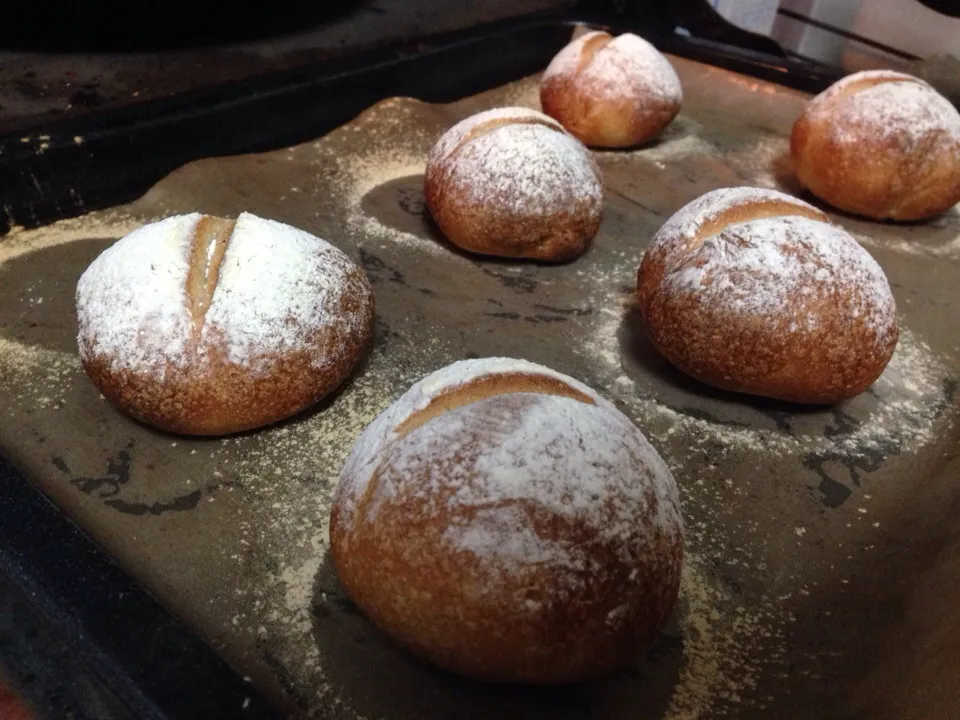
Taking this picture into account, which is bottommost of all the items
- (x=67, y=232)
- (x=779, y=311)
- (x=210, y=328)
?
(x=67, y=232)

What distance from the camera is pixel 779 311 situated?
1.55 m

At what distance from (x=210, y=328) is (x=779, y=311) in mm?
1122

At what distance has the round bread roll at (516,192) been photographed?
1.99 metres

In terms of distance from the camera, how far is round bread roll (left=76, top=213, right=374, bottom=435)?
1.41 m

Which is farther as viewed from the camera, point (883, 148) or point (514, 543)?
point (883, 148)

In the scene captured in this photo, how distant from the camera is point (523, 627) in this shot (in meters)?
0.97

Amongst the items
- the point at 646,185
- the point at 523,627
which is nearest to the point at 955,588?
the point at 523,627

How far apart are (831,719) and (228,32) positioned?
2.57 metres

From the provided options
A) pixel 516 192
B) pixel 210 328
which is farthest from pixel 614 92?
pixel 210 328

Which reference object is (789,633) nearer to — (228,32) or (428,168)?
(428,168)

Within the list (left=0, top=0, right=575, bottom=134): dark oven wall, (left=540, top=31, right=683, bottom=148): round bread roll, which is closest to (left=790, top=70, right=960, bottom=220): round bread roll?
(left=540, top=31, right=683, bottom=148): round bread roll

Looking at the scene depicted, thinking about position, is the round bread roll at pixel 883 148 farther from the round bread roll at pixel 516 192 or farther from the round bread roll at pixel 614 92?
the round bread roll at pixel 516 192

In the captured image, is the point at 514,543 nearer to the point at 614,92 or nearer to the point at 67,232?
the point at 67,232

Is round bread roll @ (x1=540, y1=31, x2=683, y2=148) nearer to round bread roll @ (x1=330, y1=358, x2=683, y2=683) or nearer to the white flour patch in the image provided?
the white flour patch
